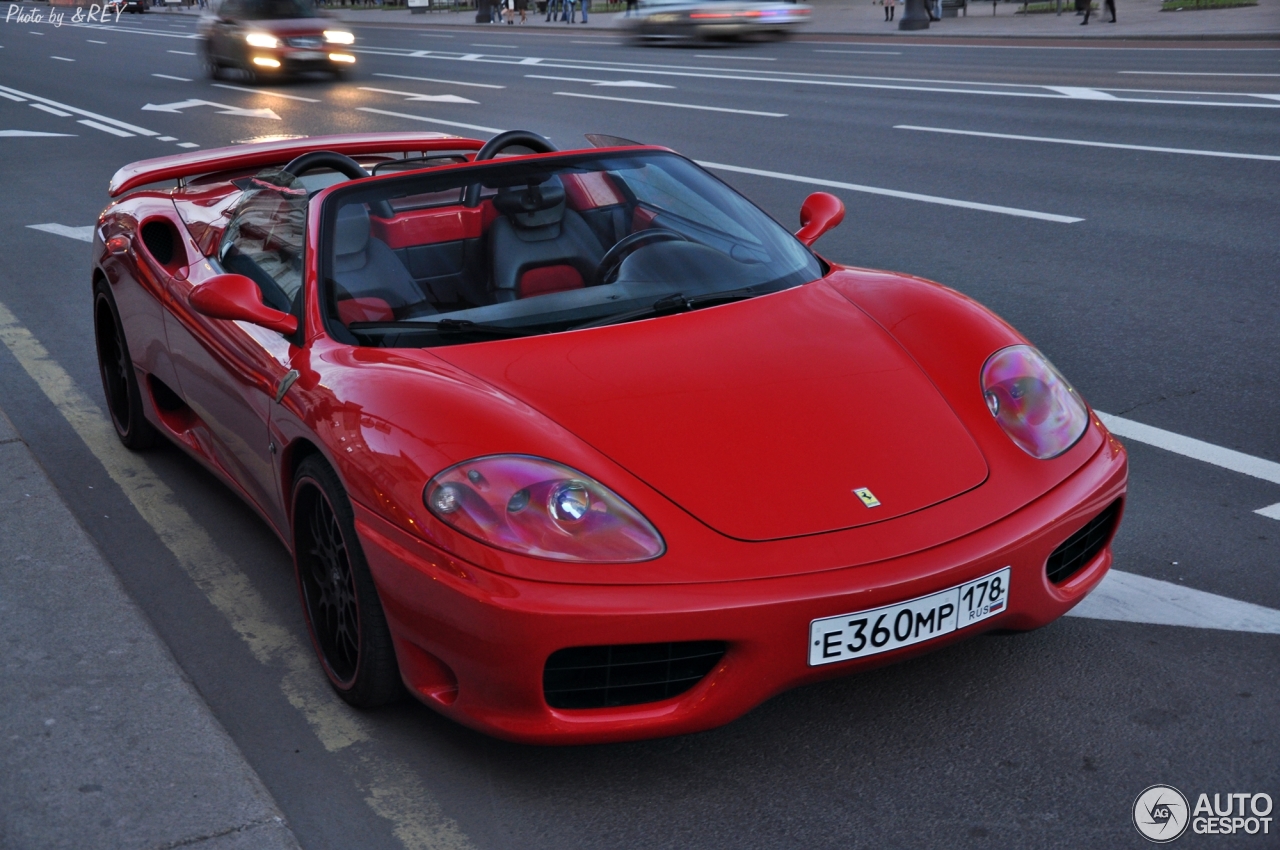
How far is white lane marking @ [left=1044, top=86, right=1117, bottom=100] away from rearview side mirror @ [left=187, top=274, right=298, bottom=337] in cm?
1270

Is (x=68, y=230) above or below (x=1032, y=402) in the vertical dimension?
below

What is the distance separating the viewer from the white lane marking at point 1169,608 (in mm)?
3260

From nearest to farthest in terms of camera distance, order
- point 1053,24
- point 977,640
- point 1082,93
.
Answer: point 977,640 < point 1082,93 < point 1053,24

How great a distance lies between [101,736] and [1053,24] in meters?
29.4

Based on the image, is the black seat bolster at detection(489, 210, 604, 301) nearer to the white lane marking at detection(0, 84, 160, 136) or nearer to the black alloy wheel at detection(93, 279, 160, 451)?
the black alloy wheel at detection(93, 279, 160, 451)

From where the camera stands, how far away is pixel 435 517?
265 centimetres

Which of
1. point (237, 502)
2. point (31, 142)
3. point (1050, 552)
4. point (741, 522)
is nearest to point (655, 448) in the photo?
point (741, 522)

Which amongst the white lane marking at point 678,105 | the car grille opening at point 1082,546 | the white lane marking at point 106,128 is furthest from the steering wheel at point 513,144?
the white lane marking at point 106,128

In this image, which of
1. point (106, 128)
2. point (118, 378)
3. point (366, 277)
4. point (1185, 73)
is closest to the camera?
point (366, 277)

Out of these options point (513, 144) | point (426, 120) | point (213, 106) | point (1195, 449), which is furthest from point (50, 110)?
point (1195, 449)

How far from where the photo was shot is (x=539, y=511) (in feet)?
8.67

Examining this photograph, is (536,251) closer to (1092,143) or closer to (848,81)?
(1092,143)

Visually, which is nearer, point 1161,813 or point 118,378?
point 1161,813

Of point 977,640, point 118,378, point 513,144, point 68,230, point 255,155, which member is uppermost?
point 513,144
